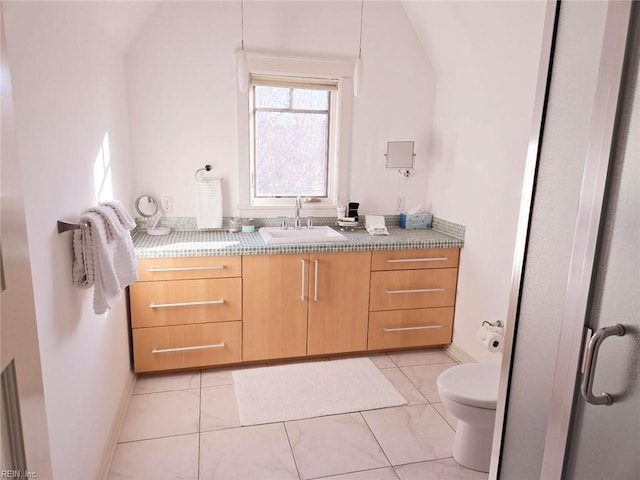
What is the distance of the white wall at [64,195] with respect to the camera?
1267mm

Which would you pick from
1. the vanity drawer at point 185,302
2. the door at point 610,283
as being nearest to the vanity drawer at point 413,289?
the vanity drawer at point 185,302

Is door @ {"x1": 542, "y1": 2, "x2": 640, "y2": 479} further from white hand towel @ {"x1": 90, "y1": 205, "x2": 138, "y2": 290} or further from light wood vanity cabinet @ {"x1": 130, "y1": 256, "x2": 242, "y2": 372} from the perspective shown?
light wood vanity cabinet @ {"x1": 130, "y1": 256, "x2": 242, "y2": 372}

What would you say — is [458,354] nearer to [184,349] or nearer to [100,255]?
[184,349]

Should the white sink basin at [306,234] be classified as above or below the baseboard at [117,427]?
above

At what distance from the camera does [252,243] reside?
109 inches

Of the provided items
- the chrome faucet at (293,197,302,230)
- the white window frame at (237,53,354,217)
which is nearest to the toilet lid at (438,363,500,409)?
the chrome faucet at (293,197,302,230)

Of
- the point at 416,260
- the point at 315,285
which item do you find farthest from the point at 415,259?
the point at 315,285

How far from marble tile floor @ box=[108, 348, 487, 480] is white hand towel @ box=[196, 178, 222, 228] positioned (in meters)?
1.11

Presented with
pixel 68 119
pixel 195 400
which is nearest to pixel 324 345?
pixel 195 400

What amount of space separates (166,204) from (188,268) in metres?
0.68

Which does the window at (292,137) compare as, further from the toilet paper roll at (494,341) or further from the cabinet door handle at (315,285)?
the toilet paper roll at (494,341)

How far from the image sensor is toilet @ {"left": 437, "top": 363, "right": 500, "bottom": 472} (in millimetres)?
1915

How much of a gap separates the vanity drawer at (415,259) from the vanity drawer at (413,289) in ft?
0.13

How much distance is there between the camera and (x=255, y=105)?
3.16 m
